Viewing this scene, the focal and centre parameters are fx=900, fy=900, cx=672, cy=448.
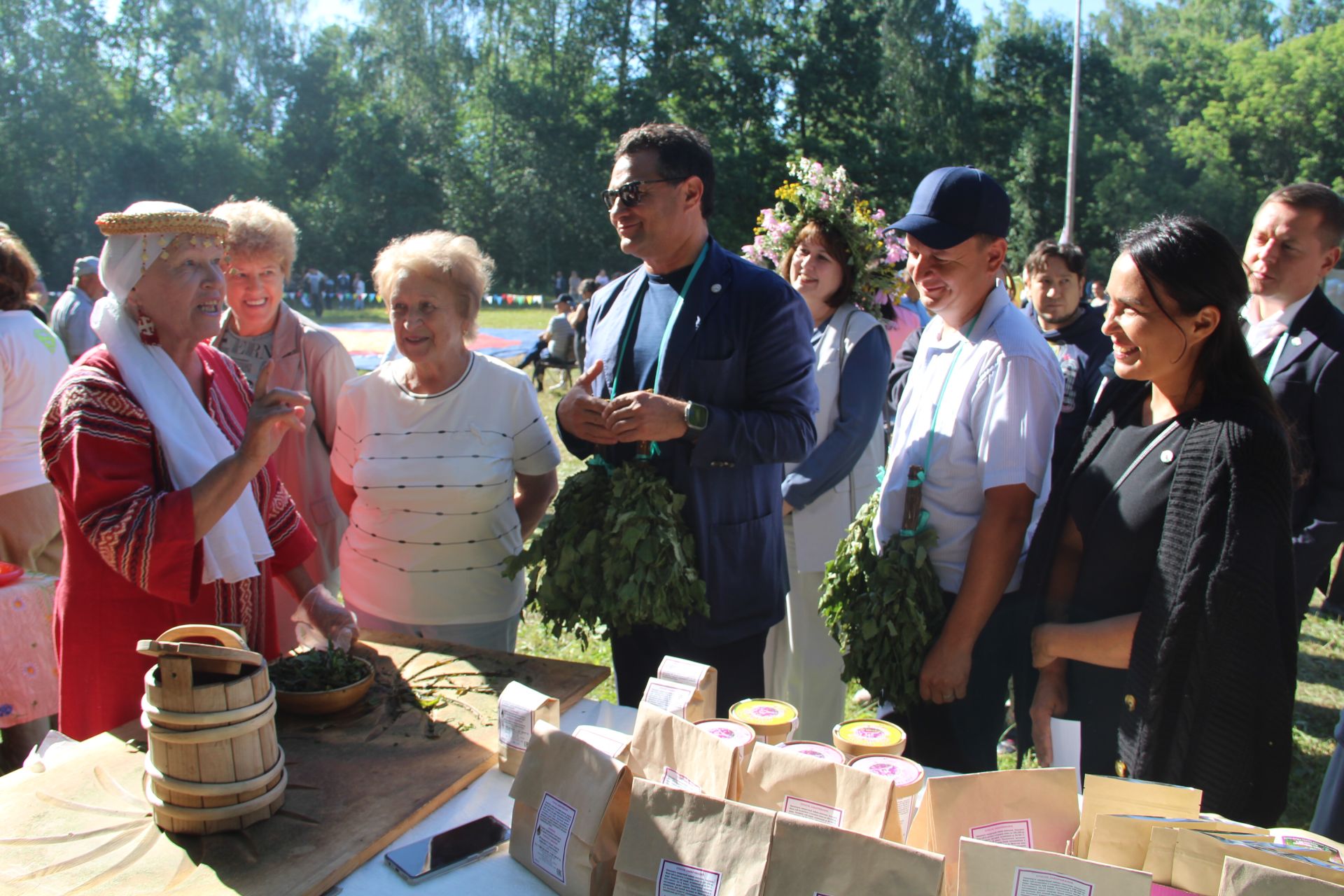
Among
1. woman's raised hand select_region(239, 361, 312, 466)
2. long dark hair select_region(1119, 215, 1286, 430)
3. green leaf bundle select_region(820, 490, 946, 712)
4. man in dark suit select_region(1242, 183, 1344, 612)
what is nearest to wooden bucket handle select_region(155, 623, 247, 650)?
woman's raised hand select_region(239, 361, 312, 466)

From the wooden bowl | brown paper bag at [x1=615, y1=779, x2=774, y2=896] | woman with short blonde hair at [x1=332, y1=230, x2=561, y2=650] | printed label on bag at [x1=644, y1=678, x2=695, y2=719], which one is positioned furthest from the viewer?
woman with short blonde hair at [x1=332, y1=230, x2=561, y2=650]

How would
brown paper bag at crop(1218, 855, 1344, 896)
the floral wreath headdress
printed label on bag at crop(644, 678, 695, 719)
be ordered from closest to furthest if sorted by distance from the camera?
brown paper bag at crop(1218, 855, 1344, 896), printed label on bag at crop(644, 678, 695, 719), the floral wreath headdress

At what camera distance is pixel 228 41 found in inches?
1871

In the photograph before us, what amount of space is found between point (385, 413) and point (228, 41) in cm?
5446

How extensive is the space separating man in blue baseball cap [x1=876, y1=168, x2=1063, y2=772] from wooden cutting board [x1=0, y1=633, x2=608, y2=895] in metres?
0.92

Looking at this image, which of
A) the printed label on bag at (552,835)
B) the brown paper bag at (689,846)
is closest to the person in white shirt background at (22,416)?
the printed label on bag at (552,835)

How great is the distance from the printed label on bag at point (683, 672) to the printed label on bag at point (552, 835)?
38cm

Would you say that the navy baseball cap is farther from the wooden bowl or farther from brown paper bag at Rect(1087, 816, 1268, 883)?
the wooden bowl

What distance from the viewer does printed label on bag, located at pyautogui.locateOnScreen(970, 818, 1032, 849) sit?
53.4 inches

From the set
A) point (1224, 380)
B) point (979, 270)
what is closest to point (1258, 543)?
point (1224, 380)

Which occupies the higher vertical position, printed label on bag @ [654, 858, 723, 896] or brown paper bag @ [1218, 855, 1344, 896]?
brown paper bag @ [1218, 855, 1344, 896]

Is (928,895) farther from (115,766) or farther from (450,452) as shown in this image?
(450,452)

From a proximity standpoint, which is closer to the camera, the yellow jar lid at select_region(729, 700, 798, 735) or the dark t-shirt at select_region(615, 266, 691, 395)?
the yellow jar lid at select_region(729, 700, 798, 735)

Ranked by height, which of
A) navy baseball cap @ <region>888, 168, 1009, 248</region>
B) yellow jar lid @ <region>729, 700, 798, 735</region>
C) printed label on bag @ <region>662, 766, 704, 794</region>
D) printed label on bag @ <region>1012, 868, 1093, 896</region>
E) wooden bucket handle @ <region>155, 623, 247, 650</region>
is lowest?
printed label on bag @ <region>662, 766, 704, 794</region>
